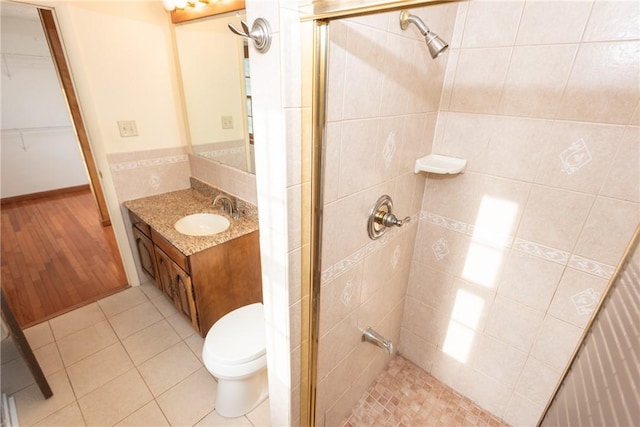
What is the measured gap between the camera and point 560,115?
1.08m

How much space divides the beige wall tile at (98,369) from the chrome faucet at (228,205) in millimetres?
1092

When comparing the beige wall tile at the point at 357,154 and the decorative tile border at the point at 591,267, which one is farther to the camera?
the decorative tile border at the point at 591,267

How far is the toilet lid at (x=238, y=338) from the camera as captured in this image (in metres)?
1.39

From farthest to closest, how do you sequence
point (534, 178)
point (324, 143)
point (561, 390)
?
point (534, 178) < point (561, 390) < point (324, 143)

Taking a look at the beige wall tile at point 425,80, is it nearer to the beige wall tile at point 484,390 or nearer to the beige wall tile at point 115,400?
the beige wall tile at point 484,390

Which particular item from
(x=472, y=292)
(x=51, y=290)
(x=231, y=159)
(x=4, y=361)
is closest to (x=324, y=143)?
(x=472, y=292)

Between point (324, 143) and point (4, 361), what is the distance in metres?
A: 1.96

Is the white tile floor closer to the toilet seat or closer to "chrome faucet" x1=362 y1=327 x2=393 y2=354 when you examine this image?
the toilet seat

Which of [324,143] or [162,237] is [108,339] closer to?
[162,237]

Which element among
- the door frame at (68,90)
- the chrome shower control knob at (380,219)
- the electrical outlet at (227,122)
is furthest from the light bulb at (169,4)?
the chrome shower control knob at (380,219)

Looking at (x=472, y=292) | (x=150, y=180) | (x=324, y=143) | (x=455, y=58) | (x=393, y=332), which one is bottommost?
(x=393, y=332)

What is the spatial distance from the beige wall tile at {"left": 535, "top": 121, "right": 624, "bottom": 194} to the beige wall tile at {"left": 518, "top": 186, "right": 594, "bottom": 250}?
4 centimetres

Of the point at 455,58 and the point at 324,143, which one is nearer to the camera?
the point at 324,143

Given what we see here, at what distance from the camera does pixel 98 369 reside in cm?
174
